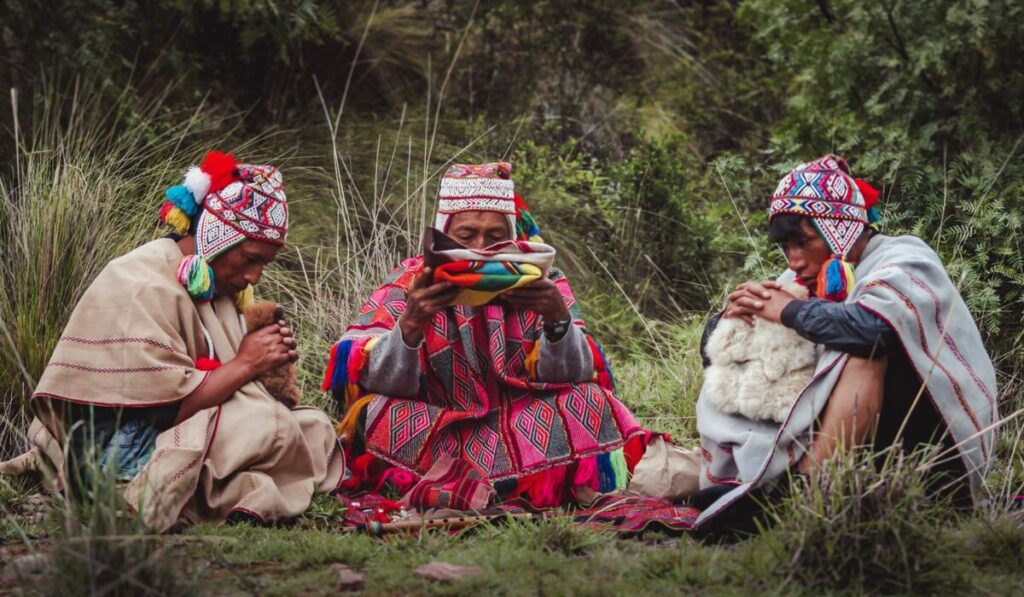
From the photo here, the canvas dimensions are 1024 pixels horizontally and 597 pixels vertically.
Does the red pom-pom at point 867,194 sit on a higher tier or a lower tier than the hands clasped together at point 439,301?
higher

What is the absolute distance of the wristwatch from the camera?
14.0ft

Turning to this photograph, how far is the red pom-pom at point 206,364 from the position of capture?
13.3 feet

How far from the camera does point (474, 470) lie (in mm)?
4348

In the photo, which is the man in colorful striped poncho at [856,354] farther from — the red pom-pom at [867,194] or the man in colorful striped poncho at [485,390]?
the man in colorful striped poncho at [485,390]

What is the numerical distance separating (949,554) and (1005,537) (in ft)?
1.06

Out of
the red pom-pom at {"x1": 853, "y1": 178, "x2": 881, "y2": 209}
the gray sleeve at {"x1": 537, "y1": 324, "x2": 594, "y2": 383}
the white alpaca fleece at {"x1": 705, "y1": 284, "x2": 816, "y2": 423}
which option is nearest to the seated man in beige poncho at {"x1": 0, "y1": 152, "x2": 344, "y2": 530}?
the gray sleeve at {"x1": 537, "y1": 324, "x2": 594, "y2": 383}

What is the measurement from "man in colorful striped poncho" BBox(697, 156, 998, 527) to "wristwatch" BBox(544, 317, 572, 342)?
551 mm

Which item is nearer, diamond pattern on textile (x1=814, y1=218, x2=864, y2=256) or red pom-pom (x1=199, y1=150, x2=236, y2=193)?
diamond pattern on textile (x1=814, y1=218, x2=864, y2=256)

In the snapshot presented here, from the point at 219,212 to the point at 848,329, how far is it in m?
2.07

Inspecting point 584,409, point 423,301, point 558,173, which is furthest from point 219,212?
point 558,173

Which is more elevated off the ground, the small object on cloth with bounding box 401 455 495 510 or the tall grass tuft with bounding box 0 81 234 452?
the tall grass tuft with bounding box 0 81 234 452

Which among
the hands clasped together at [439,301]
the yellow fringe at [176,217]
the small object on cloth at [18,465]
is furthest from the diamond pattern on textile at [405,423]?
the small object on cloth at [18,465]

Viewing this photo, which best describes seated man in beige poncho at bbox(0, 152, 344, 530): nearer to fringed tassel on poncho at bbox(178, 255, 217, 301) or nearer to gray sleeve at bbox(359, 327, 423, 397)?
fringed tassel on poncho at bbox(178, 255, 217, 301)

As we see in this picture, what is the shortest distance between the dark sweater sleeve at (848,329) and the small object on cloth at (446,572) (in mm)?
1350
